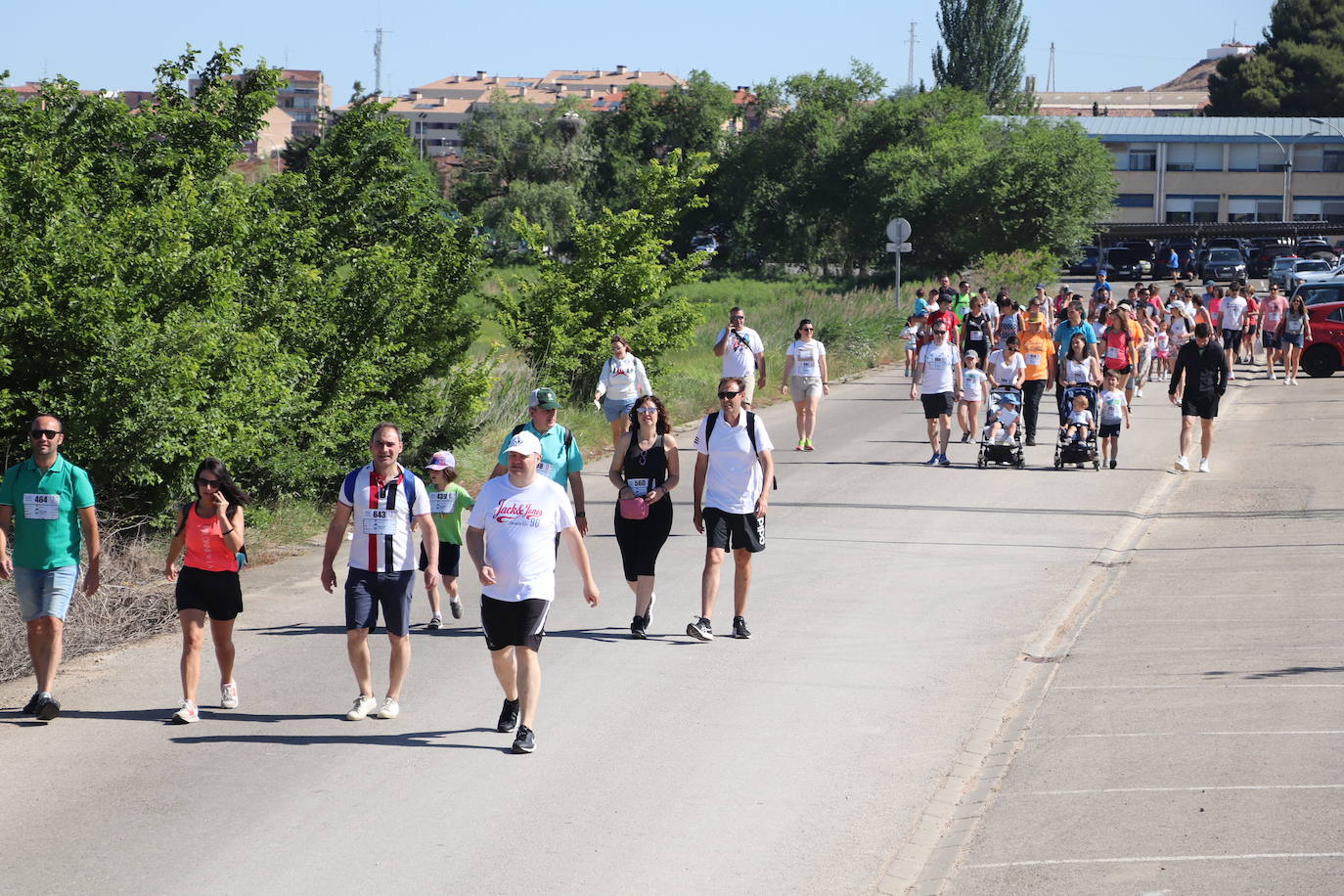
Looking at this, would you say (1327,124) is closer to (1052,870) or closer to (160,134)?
(160,134)

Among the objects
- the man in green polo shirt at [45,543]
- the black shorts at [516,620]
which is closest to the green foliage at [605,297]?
the man in green polo shirt at [45,543]

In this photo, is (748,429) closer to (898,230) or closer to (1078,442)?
(1078,442)

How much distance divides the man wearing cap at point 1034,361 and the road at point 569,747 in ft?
22.4

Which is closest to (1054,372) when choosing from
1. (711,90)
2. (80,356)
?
(80,356)

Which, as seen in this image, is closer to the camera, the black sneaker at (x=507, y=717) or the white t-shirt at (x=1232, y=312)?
the black sneaker at (x=507, y=717)

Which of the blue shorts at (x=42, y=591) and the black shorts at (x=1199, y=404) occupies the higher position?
the black shorts at (x=1199, y=404)

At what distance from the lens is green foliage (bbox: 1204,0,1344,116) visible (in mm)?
105125

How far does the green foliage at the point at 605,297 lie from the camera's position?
69.9 ft

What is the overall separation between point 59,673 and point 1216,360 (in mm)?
13523

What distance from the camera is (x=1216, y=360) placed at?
17781 millimetres

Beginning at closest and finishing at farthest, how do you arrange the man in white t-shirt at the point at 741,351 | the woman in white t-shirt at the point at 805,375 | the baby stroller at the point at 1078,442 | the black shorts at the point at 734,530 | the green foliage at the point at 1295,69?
the black shorts at the point at 734,530 < the baby stroller at the point at 1078,442 < the man in white t-shirt at the point at 741,351 < the woman in white t-shirt at the point at 805,375 < the green foliage at the point at 1295,69

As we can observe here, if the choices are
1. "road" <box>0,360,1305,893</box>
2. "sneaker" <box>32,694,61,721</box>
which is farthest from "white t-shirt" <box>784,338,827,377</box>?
"sneaker" <box>32,694,61,721</box>

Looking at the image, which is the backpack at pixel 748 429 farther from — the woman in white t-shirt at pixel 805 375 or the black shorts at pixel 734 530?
the woman in white t-shirt at pixel 805 375

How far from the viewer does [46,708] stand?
8.48 m
